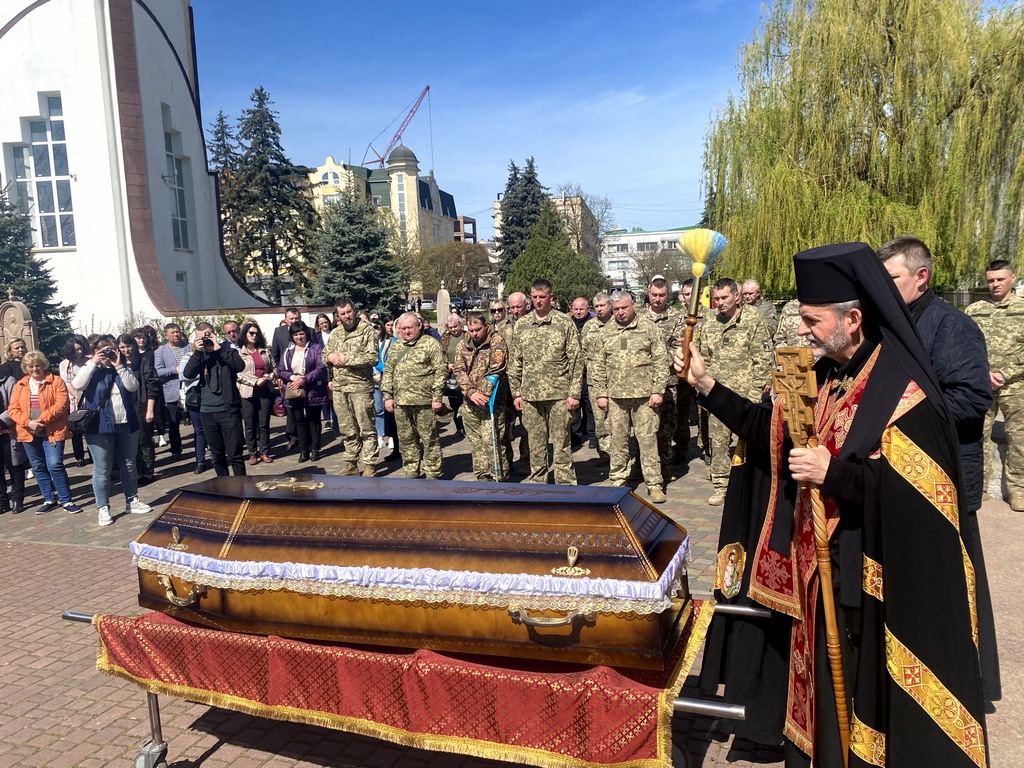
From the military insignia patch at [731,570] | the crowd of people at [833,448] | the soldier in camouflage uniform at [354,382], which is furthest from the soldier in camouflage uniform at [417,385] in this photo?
the military insignia patch at [731,570]

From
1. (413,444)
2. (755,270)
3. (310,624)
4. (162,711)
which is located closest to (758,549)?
(310,624)

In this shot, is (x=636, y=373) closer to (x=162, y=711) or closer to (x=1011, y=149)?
(x=162, y=711)

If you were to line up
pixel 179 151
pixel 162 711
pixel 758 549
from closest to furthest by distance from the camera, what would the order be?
1. pixel 758 549
2. pixel 162 711
3. pixel 179 151

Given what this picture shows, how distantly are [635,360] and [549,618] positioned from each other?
4738mm

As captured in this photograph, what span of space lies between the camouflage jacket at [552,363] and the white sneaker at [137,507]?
4.30 metres

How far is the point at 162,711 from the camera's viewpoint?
12.9 ft

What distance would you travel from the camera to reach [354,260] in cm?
2652

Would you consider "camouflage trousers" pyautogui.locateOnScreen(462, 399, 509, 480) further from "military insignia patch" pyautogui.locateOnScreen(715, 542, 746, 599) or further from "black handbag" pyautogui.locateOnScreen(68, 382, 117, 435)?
"military insignia patch" pyautogui.locateOnScreen(715, 542, 746, 599)

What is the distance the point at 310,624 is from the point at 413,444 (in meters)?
5.24

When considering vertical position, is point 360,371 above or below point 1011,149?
below

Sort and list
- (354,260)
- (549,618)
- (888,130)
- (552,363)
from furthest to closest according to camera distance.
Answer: (354,260) < (888,130) < (552,363) < (549,618)

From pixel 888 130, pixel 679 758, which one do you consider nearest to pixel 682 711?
pixel 679 758

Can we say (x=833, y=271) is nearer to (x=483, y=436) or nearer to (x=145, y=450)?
(x=483, y=436)

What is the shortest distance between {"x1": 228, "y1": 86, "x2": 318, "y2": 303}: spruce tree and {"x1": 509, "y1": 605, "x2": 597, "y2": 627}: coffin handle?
114ft
